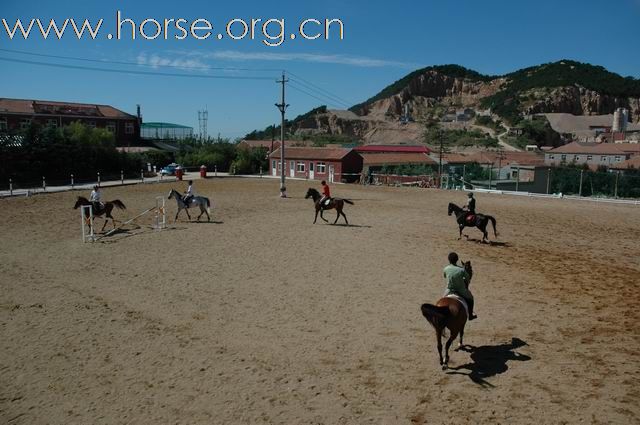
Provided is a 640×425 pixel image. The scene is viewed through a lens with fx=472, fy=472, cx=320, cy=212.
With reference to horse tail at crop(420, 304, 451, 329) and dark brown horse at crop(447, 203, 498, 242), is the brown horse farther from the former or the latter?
dark brown horse at crop(447, 203, 498, 242)

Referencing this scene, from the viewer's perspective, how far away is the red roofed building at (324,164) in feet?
169

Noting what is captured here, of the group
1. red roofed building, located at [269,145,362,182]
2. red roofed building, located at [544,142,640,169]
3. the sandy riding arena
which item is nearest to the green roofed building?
red roofed building, located at [269,145,362,182]

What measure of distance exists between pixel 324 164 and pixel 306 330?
145ft

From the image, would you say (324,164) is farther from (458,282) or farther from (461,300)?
(461,300)

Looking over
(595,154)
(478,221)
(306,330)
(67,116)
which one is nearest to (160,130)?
(67,116)

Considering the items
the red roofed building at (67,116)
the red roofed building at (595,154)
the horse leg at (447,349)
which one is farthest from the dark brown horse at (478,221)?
the red roofed building at (595,154)

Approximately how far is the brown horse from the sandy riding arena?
0.49 meters

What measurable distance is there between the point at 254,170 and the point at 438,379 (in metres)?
58.4

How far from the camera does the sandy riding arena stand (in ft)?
23.1

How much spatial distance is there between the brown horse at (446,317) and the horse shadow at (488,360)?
1.50ft

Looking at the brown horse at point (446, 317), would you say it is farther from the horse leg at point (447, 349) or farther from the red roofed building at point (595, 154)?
the red roofed building at point (595, 154)

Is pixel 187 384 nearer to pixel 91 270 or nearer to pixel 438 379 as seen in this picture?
pixel 438 379

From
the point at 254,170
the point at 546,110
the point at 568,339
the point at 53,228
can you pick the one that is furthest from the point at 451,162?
the point at 546,110

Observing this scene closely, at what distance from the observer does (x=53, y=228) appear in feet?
69.1
